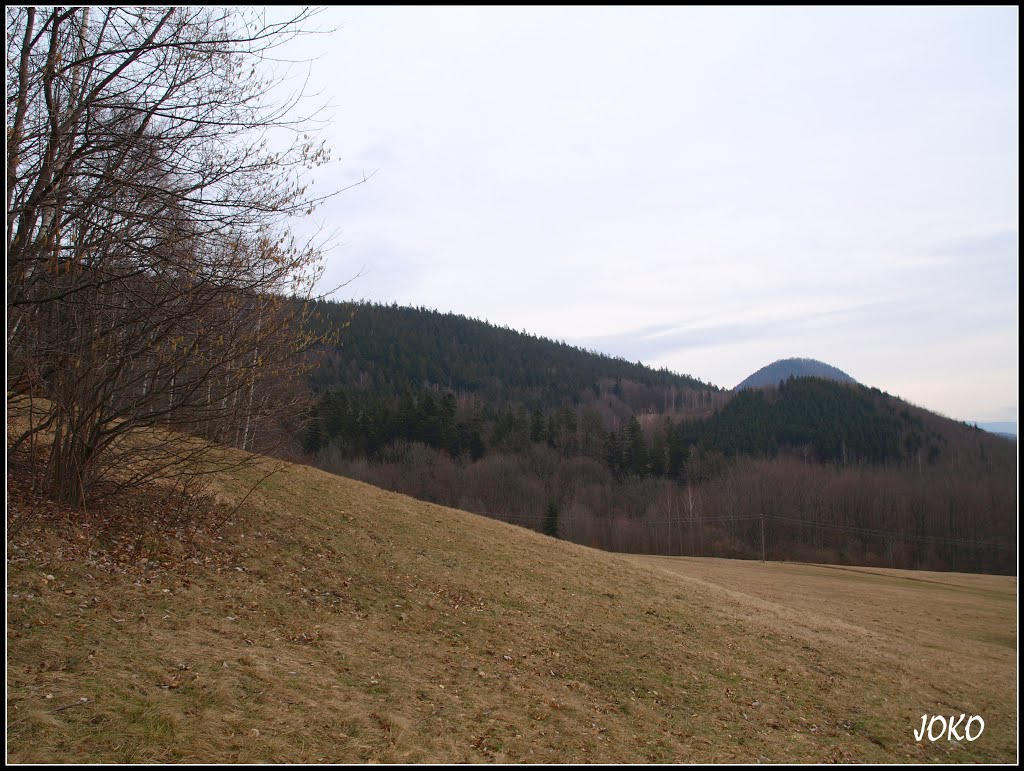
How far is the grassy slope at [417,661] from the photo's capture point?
5.44 metres

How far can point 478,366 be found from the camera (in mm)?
122062

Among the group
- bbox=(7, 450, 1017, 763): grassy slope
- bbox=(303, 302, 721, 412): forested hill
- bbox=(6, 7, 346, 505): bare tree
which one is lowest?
bbox=(7, 450, 1017, 763): grassy slope

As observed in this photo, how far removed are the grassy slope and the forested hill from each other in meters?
82.1

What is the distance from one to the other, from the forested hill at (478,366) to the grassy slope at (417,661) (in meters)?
82.1

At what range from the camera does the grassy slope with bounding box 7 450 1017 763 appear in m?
5.44

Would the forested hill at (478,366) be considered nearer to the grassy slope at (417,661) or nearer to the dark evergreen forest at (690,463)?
the dark evergreen forest at (690,463)

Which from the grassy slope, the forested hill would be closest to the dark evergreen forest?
the forested hill

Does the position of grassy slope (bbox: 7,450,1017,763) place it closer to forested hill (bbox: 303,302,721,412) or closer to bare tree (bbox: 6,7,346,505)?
bare tree (bbox: 6,7,346,505)

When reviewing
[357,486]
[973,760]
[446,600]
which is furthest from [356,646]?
[357,486]

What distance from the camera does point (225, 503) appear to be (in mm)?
11461

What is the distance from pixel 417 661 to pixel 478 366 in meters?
114

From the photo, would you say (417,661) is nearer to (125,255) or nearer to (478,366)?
(125,255)

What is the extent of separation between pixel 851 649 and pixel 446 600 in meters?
8.85

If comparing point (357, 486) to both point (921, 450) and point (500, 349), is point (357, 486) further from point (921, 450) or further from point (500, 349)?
point (500, 349)
